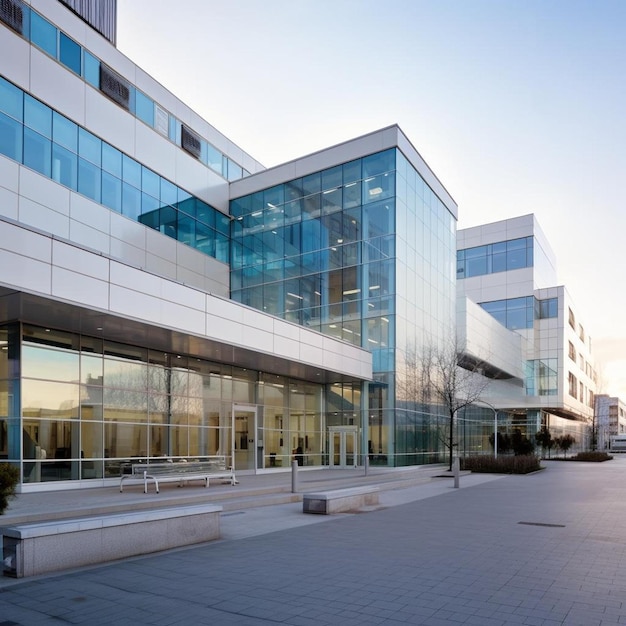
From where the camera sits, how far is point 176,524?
1048cm

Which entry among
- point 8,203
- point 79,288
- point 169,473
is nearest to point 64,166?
point 8,203

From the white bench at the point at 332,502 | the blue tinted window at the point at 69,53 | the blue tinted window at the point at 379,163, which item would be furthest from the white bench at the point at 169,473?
the blue tinted window at the point at 379,163

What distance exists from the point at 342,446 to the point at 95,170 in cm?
1774

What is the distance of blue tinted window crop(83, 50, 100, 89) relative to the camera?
24906 mm

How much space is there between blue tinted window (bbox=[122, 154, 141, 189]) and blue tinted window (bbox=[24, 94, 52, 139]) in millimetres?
4205

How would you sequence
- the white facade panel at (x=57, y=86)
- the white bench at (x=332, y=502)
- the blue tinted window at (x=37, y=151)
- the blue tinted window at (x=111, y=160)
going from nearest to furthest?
the white bench at (x=332, y=502)
the blue tinted window at (x=37, y=151)
the white facade panel at (x=57, y=86)
the blue tinted window at (x=111, y=160)

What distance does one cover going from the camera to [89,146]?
24766mm

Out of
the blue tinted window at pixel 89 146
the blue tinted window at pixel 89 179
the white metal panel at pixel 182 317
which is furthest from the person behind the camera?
the blue tinted window at pixel 89 146

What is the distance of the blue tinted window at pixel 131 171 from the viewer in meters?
26.7

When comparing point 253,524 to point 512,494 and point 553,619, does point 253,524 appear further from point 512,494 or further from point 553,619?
point 512,494

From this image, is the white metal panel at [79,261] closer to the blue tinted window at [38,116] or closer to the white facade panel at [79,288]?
the white facade panel at [79,288]

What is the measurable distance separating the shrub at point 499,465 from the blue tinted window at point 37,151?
79.7 feet

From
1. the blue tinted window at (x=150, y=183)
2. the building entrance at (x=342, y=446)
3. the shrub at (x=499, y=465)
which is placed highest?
the blue tinted window at (x=150, y=183)

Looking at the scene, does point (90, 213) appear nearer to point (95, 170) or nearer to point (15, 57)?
point (95, 170)
